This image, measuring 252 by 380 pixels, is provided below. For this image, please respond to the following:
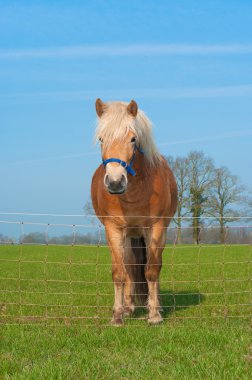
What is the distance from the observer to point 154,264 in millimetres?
7273

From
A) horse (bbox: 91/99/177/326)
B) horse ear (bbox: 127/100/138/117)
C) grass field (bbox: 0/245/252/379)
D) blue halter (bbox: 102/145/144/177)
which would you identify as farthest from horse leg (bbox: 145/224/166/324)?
horse ear (bbox: 127/100/138/117)

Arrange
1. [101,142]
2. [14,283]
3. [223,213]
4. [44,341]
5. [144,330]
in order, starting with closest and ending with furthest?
1. [44,341]
2. [144,330]
3. [101,142]
4. [14,283]
5. [223,213]

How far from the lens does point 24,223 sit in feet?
23.0

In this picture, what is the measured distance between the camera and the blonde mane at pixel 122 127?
6.64 m

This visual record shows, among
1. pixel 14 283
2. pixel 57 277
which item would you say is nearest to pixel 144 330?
pixel 14 283

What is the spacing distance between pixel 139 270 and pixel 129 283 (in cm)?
29

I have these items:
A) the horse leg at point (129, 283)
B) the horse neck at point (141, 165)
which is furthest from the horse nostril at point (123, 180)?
the horse leg at point (129, 283)

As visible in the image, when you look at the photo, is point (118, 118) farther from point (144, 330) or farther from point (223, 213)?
point (223, 213)

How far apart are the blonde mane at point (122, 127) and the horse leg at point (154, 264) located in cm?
93

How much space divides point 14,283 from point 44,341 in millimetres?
7670

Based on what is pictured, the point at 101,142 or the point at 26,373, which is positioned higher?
the point at 101,142

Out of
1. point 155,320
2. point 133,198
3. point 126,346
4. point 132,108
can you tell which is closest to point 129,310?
point 155,320

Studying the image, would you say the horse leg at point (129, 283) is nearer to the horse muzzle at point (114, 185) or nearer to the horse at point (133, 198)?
the horse at point (133, 198)

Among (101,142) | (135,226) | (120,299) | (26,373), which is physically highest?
(101,142)
